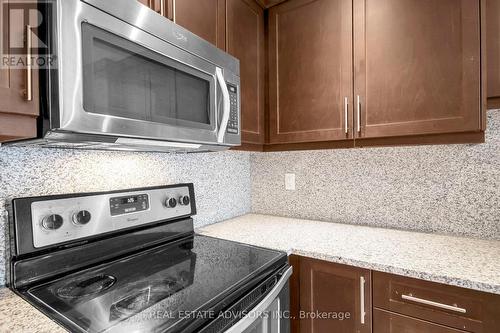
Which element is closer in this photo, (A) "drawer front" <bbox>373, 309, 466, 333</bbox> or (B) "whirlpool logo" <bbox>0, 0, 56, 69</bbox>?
(B) "whirlpool logo" <bbox>0, 0, 56, 69</bbox>

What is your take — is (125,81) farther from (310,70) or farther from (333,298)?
(333,298)

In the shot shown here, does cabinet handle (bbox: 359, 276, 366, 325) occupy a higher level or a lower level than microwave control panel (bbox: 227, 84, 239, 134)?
lower

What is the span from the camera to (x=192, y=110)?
0.97 m

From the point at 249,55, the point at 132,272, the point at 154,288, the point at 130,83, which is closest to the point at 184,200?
the point at 132,272

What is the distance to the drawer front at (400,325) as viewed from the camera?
903 mm

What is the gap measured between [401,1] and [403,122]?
513mm

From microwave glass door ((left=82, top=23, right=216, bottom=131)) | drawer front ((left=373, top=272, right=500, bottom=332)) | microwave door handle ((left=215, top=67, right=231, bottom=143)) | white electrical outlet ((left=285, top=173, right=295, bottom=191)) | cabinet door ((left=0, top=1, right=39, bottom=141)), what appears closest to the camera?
cabinet door ((left=0, top=1, right=39, bottom=141))

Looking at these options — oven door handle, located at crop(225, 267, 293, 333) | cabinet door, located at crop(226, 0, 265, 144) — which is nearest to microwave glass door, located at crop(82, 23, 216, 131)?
cabinet door, located at crop(226, 0, 265, 144)

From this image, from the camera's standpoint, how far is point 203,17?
1.13 m

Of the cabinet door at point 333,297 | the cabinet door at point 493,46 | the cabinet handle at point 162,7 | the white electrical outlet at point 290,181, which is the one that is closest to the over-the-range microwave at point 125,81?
the cabinet handle at point 162,7

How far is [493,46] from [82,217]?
1630mm

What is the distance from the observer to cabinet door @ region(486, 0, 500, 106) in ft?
3.34

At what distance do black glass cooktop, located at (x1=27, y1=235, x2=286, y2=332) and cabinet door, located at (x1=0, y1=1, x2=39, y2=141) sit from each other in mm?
452

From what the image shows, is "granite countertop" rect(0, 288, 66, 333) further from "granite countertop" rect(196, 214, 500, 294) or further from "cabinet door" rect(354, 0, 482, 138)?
"cabinet door" rect(354, 0, 482, 138)
